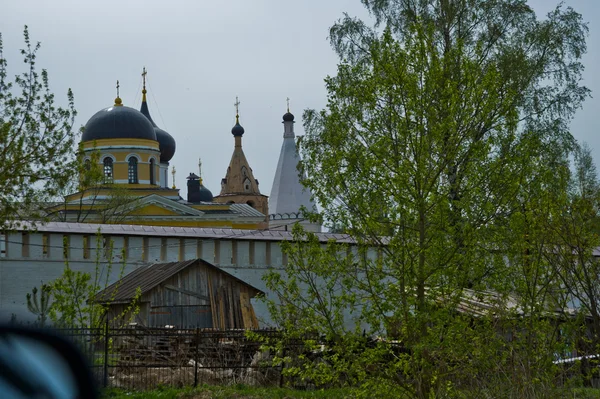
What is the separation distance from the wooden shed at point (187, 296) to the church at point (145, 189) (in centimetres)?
1469

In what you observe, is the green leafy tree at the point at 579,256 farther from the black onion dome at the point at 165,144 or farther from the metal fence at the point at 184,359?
the black onion dome at the point at 165,144

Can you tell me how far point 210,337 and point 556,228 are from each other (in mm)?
6266

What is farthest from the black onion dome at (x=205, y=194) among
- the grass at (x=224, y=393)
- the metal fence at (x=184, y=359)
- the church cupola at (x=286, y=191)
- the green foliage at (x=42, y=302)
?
the grass at (x=224, y=393)

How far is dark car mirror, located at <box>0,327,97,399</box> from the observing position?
1384mm

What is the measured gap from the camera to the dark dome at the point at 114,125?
161 feet

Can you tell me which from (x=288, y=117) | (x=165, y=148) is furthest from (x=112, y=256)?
(x=288, y=117)

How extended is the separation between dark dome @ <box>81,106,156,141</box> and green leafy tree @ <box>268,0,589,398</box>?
40.3 m

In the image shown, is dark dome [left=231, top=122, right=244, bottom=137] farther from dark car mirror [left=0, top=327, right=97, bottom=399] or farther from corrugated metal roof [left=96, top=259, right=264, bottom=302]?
dark car mirror [left=0, top=327, right=97, bottom=399]

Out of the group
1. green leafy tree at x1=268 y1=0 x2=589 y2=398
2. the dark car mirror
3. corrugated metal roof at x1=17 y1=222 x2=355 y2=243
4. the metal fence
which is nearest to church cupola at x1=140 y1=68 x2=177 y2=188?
corrugated metal roof at x1=17 y1=222 x2=355 y2=243

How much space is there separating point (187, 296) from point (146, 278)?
1058 millimetres

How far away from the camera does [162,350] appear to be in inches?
567

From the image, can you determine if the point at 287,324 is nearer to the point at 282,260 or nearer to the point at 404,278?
the point at 404,278

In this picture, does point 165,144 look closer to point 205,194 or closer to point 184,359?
point 205,194

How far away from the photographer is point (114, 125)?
4919 centimetres
